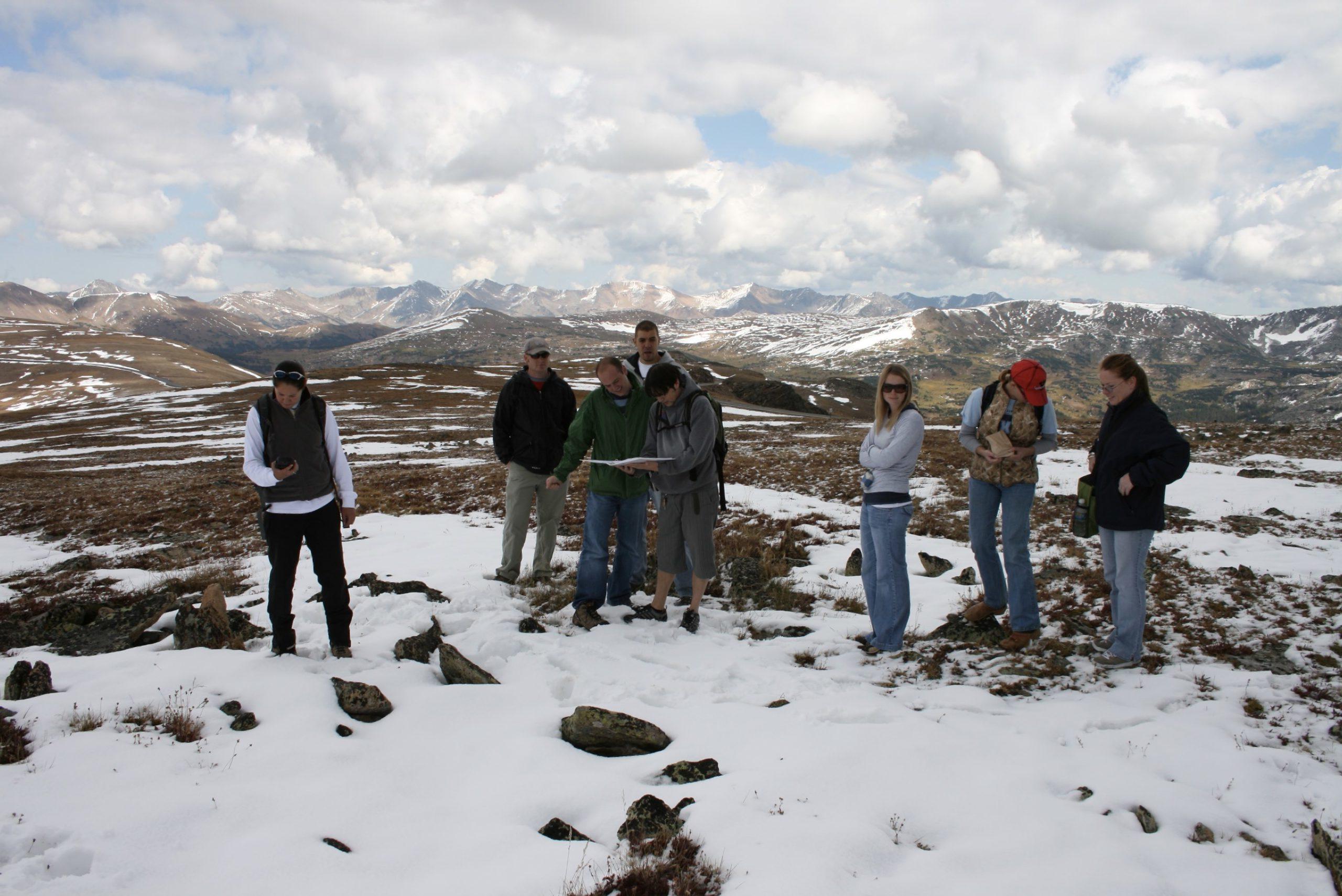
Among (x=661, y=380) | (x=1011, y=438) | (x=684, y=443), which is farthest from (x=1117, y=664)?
(x=661, y=380)

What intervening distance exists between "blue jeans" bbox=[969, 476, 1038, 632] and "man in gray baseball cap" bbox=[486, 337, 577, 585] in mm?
5179

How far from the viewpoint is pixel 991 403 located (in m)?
7.05

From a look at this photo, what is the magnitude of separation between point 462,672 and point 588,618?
1.86 m

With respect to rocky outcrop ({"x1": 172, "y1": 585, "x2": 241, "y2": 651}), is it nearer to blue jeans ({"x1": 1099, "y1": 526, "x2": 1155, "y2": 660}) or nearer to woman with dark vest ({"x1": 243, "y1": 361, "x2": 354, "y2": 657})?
woman with dark vest ({"x1": 243, "y1": 361, "x2": 354, "y2": 657})

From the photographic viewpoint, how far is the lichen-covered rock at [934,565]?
9836mm

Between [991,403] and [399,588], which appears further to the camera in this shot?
[399,588]

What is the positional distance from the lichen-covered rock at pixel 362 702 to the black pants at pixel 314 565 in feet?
3.80

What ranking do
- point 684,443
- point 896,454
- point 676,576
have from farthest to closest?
point 676,576
point 684,443
point 896,454

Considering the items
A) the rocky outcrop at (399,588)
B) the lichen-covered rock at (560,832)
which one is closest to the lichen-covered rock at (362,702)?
the lichen-covered rock at (560,832)

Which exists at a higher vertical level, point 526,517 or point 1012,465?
point 1012,465

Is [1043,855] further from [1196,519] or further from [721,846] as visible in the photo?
[1196,519]

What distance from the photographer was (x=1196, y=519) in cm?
1184

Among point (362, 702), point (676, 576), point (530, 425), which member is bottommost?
point (362, 702)

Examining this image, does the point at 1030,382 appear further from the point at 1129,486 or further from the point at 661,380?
the point at 661,380
